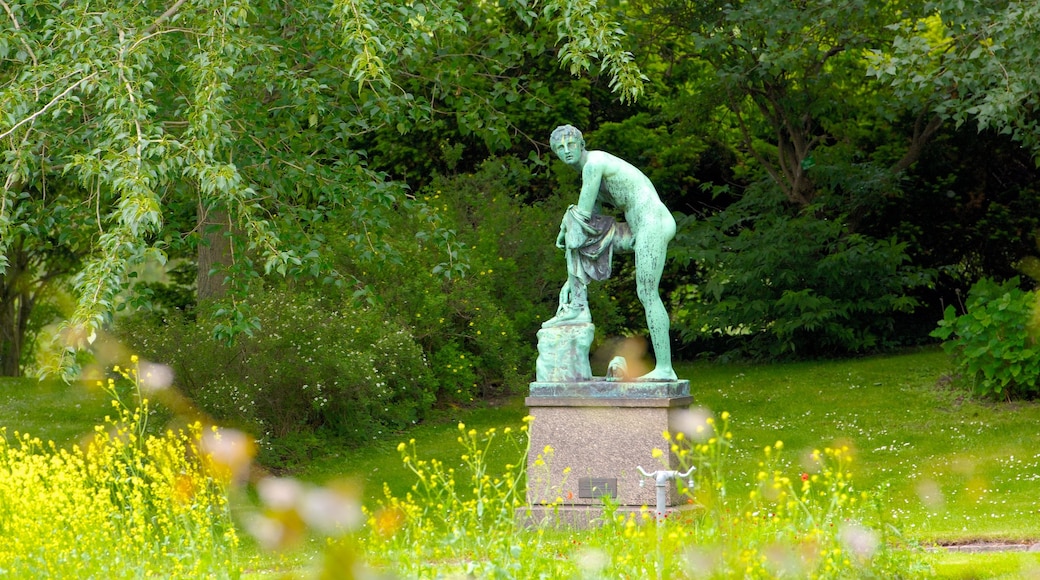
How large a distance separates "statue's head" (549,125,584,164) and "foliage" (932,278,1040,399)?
6.36 m

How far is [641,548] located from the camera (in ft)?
18.1

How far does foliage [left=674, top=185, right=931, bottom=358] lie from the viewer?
16.2 metres

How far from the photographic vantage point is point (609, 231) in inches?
333

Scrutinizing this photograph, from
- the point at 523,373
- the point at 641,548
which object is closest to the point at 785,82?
the point at 523,373

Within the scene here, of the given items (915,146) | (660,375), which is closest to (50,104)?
(660,375)

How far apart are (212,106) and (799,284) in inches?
413

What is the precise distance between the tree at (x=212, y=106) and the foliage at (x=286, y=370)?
199 cm

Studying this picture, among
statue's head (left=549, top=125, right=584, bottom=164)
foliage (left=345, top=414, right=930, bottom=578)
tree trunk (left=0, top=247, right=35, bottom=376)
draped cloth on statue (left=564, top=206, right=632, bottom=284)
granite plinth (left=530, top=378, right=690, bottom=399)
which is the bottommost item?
foliage (left=345, top=414, right=930, bottom=578)

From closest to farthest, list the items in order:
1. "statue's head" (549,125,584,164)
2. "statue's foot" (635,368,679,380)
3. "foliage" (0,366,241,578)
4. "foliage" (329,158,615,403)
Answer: "foliage" (0,366,241,578) → "statue's foot" (635,368,679,380) → "statue's head" (549,125,584,164) → "foliage" (329,158,615,403)

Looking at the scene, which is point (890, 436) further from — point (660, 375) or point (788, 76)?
point (788, 76)

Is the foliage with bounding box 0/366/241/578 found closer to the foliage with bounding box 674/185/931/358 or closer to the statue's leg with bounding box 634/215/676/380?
the statue's leg with bounding box 634/215/676/380

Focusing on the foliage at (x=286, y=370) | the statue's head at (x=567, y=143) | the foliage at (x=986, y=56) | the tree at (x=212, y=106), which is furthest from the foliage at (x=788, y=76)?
the statue's head at (x=567, y=143)

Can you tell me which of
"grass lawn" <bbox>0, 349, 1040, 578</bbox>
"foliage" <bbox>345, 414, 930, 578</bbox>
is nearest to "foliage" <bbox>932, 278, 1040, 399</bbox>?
"grass lawn" <bbox>0, 349, 1040, 578</bbox>

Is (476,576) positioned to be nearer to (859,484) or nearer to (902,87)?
(859,484)
